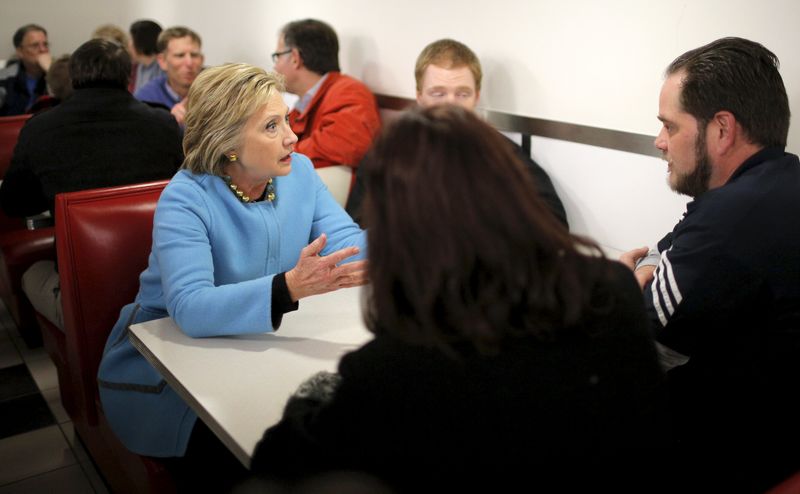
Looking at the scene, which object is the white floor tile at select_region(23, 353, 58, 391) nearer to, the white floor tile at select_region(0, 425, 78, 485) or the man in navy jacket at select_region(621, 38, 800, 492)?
the white floor tile at select_region(0, 425, 78, 485)

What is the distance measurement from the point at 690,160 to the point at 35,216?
7.28ft

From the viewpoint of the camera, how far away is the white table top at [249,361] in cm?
131

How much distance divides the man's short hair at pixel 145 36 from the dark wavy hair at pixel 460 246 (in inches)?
191

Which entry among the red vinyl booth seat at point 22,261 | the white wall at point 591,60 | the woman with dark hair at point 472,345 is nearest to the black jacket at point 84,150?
the red vinyl booth seat at point 22,261

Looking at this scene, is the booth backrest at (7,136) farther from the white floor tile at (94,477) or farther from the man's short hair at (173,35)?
the white floor tile at (94,477)

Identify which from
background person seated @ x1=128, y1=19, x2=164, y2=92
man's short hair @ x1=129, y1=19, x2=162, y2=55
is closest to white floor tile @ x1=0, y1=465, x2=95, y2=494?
background person seated @ x1=128, y1=19, x2=164, y2=92

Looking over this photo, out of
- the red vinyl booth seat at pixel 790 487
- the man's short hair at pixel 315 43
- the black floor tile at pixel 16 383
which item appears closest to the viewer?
the red vinyl booth seat at pixel 790 487

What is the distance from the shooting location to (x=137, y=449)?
1815mm

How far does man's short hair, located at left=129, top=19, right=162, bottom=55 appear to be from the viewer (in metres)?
5.34

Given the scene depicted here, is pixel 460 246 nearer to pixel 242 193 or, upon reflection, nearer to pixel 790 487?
pixel 790 487

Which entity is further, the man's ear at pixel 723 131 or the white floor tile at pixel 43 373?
the white floor tile at pixel 43 373

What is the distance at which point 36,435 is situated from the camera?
8.84 ft

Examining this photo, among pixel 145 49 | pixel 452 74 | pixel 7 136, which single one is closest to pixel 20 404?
pixel 7 136

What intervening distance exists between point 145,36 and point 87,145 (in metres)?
2.87
